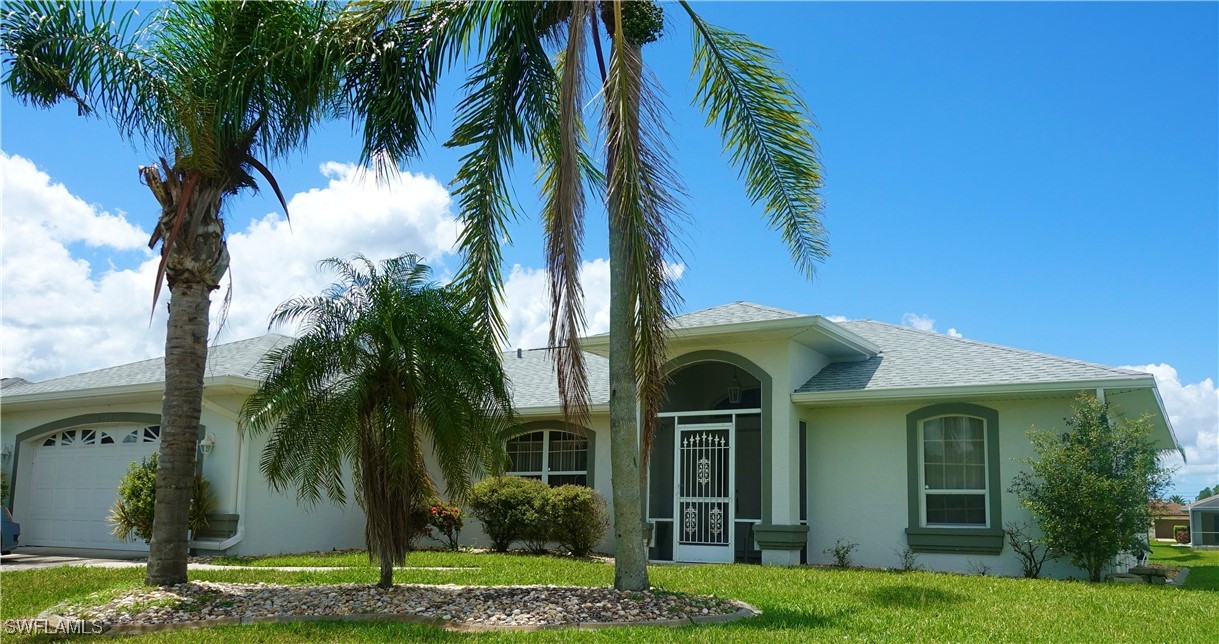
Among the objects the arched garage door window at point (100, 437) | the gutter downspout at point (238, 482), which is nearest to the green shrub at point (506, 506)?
the gutter downspout at point (238, 482)

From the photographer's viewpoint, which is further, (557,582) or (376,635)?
(557,582)

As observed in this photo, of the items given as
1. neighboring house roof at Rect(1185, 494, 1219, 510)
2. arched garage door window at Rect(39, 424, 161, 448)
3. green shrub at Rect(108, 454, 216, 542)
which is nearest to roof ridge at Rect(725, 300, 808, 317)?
green shrub at Rect(108, 454, 216, 542)

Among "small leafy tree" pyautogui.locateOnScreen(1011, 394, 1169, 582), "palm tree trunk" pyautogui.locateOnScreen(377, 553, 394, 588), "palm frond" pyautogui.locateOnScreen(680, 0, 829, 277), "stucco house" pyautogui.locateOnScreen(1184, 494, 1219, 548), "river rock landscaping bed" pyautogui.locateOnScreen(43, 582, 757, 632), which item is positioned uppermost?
"palm frond" pyautogui.locateOnScreen(680, 0, 829, 277)

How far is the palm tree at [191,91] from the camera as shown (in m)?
10.0

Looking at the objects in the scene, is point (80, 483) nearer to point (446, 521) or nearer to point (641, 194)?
point (446, 521)

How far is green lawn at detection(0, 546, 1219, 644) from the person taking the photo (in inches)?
318

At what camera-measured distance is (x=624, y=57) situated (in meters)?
9.54

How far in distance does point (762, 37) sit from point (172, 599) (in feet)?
27.7

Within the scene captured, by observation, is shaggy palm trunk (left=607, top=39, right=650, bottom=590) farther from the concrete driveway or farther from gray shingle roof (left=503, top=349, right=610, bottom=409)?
the concrete driveway

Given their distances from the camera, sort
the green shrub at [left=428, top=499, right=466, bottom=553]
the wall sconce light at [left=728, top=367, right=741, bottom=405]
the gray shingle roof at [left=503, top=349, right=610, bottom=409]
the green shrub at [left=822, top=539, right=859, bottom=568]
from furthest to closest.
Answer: the gray shingle roof at [left=503, top=349, right=610, bottom=409] < the green shrub at [left=428, top=499, right=466, bottom=553] < the wall sconce light at [left=728, top=367, right=741, bottom=405] < the green shrub at [left=822, top=539, right=859, bottom=568]

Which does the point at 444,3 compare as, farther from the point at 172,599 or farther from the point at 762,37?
the point at 172,599

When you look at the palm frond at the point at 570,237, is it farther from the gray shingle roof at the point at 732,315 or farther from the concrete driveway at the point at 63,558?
the concrete driveway at the point at 63,558

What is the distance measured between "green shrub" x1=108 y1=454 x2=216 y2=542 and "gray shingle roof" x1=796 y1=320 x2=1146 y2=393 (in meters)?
10.6

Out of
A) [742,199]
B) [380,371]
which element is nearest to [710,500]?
[742,199]
